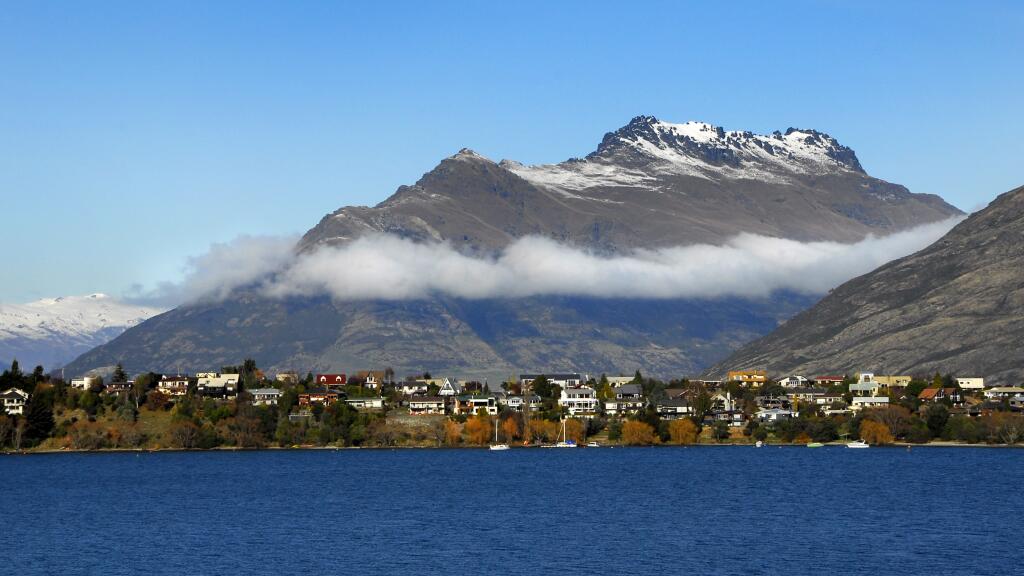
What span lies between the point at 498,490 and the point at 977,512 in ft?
173

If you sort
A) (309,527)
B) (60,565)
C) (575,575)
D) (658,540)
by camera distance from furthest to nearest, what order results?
(309,527) → (658,540) → (60,565) → (575,575)

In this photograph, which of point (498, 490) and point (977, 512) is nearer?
point (977, 512)

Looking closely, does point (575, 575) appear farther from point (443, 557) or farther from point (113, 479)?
point (113, 479)

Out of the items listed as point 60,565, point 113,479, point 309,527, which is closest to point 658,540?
point 309,527

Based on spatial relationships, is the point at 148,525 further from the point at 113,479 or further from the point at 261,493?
the point at 113,479

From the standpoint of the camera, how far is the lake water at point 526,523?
11162 centimetres

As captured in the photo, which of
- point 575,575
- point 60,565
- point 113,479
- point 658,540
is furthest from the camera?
point 113,479

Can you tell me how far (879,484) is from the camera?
174 metres

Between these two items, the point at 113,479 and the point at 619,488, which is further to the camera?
the point at 113,479

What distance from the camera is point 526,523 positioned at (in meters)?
138

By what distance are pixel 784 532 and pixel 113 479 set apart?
325 feet

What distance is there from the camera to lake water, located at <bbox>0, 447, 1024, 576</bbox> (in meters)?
112

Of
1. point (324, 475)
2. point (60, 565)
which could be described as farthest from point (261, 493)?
point (60, 565)

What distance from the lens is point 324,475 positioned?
196 m
